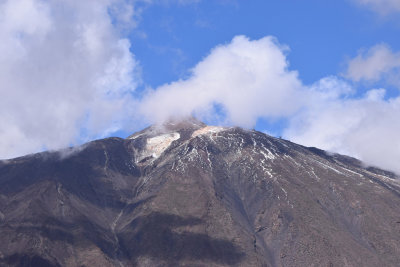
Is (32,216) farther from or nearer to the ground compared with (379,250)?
farther from the ground

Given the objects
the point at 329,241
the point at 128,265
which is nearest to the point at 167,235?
the point at 128,265

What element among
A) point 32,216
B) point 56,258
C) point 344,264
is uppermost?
point 32,216

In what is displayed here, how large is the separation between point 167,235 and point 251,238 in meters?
32.4

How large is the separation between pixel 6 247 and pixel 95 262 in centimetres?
3191

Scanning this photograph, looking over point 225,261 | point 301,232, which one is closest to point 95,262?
point 225,261

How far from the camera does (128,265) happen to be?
18950 centimetres

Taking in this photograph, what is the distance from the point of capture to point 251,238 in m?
199

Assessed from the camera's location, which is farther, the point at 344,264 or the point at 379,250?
the point at 379,250

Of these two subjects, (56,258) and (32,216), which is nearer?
(56,258)

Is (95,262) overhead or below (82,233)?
below

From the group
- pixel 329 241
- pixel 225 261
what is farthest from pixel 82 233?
pixel 329 241

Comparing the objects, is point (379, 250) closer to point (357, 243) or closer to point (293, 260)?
point (357, 243)

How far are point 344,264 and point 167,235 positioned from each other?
217ft

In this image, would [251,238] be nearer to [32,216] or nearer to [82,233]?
[82,233]
